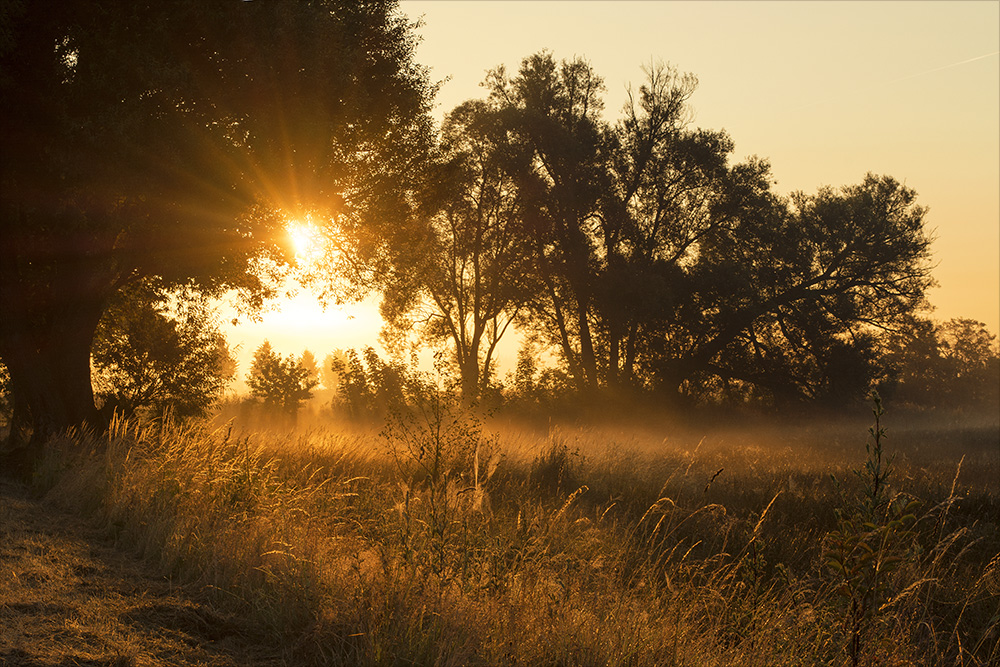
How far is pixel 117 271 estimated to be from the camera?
14.5m

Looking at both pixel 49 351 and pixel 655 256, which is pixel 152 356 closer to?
pixel 49 351

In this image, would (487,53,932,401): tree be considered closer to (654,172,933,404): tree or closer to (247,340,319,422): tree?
(654,172,933,404): tree

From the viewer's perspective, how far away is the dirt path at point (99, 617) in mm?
4562

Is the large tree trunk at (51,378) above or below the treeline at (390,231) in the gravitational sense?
below

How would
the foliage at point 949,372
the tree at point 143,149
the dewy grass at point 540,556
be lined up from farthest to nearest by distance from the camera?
the foliage at point 949,372 → the tree at point 143,149 → the dewy grass at point 540,556

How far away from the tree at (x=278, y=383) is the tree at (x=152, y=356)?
11662mm

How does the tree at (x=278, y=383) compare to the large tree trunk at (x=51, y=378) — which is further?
the tree at (x=278, y=383)

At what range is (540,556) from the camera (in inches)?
240

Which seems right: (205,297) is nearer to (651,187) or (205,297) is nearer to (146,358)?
(146,358)

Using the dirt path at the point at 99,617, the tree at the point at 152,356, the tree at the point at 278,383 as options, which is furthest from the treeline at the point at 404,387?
the dirt path at the point at 99,617

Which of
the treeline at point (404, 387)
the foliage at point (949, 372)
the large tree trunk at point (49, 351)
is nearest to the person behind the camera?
the large tree trunk at point (49, 351)

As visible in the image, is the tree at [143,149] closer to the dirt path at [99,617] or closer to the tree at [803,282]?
the dirt path at [99,617]

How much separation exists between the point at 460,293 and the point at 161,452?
2229 centimetres

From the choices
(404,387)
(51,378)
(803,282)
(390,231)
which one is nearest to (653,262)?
(803,282)
